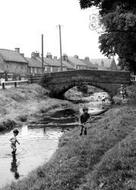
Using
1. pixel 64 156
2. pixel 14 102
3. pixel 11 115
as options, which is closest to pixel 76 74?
pixel 14 102

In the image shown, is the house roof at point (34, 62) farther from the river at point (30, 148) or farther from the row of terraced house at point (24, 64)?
the river at point (30, 148)

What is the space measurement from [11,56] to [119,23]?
68517 mm

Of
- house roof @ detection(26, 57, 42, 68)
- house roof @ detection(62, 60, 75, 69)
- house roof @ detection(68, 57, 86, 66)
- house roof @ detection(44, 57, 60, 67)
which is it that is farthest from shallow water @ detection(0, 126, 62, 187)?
house roof @ detection(68, 57, 86, 66)

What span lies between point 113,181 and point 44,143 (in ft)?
47.2

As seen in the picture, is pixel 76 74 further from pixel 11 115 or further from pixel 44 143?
pixel 44 143

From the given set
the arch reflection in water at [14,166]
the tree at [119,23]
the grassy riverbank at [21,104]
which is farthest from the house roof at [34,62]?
the arch reflection in water at [14,166]

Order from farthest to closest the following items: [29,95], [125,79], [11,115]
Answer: [125,79]
[29,95]
[11,115]

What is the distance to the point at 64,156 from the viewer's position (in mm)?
15414

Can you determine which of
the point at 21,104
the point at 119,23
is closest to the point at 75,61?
the point at 21,104

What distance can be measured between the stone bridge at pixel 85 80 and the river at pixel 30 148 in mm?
21694

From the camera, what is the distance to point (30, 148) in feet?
75.2

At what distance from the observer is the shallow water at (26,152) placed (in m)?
17.2

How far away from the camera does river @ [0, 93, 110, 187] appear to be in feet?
56.9

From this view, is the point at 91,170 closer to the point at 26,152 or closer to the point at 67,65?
the point at 26,152
